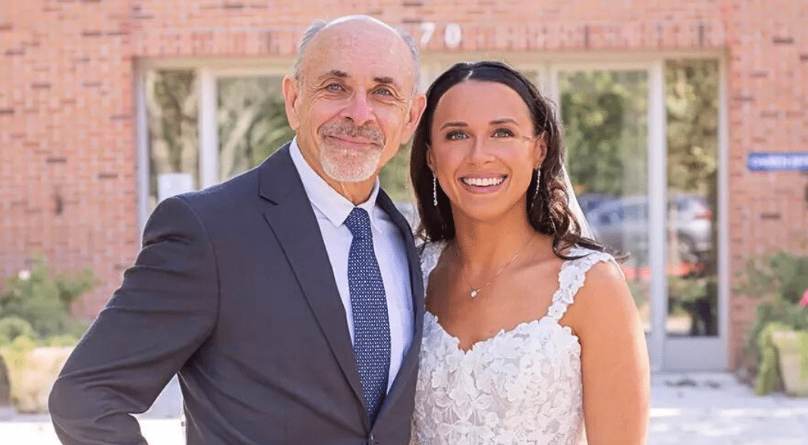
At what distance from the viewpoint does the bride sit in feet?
10.5

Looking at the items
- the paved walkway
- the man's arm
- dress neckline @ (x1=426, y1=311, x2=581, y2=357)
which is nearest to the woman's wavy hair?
dress neckline @ (x1=426, y1=311, x2=581, y2=357)

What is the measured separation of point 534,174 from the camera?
3459 millimetres

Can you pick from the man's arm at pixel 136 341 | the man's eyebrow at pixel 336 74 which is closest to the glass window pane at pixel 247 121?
the man's eyebrow at pixel 336 74

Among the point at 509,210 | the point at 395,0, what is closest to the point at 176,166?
the point at 395,0

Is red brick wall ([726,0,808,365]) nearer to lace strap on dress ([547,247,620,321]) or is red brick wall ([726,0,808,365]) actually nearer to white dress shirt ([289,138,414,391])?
lace strap on dress ([547,247,620,321])

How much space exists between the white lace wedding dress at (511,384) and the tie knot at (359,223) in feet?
1.87

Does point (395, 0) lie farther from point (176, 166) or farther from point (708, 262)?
point (708, 262)

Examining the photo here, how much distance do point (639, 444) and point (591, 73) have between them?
7838 millimetres

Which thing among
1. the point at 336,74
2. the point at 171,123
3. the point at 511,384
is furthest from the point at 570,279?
the point at 171,123

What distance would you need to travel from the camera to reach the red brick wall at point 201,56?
33.8ft

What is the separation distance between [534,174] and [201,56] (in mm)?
7518

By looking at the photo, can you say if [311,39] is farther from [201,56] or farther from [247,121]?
[247,121]

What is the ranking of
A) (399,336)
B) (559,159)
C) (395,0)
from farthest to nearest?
(395,0), (559,159), (399,336)

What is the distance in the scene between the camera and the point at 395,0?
10344mm
